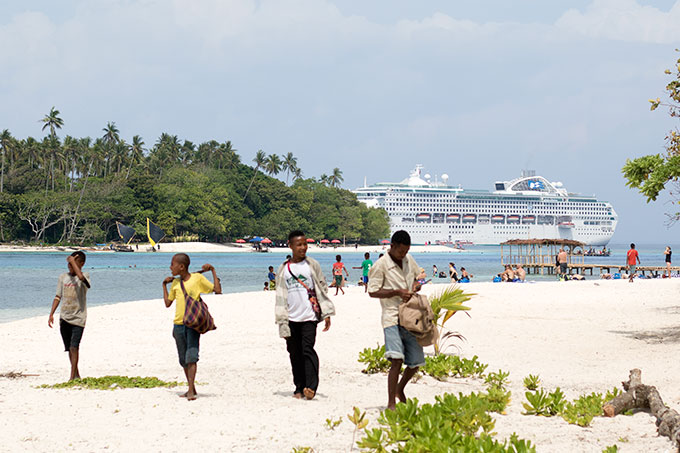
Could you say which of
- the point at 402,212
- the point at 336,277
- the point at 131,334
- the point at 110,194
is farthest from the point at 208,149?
the point at 131,334

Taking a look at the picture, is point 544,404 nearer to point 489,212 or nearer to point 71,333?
point 71,333

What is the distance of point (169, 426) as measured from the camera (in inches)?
216

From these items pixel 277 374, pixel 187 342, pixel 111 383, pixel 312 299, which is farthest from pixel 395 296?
pixel 111 383

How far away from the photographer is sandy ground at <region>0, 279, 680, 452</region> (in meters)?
5.22

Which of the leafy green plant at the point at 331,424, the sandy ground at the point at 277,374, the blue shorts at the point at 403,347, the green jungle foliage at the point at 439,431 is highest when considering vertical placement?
the blue shorts at the point at 403,347

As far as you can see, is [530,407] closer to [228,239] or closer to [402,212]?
[228,239]

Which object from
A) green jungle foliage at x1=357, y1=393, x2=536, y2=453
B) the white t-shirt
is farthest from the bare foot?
green jungle foliage at x1=357, y1=393, x2=536, y2=453

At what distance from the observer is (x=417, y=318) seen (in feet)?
18.1

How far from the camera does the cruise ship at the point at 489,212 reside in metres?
131

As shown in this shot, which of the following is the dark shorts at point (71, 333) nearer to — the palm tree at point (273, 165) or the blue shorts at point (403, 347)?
the blue shorts at point (403, 347)

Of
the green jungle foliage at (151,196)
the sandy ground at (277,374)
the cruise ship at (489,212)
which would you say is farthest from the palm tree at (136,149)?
the sandy ground at (277,374)

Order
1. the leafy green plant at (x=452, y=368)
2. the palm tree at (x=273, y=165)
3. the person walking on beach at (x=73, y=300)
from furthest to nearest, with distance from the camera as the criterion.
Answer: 1. the palm tree at (x=273, y=165)
2. the leafy green plant at (x=452, y=368)
3. the person walking on beach at (x=73, y=300)

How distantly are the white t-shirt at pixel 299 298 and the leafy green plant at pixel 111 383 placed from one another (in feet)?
5.70

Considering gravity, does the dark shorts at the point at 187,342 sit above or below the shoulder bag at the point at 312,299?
below
